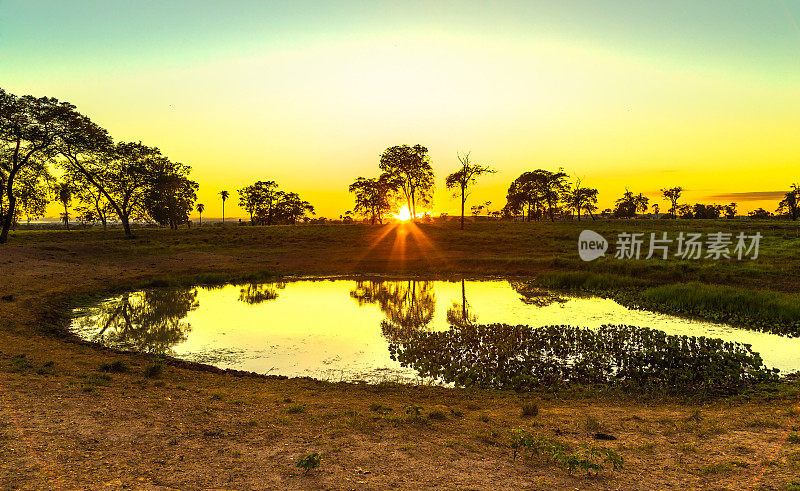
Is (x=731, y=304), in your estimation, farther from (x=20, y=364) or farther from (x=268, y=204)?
(x=268, y=204)

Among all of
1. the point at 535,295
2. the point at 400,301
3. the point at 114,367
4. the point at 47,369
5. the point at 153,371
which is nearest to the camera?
the point at 47,369

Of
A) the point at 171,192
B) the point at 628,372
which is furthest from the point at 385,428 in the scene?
the point at 171,192

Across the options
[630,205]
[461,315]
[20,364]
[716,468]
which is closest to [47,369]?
[20,364]

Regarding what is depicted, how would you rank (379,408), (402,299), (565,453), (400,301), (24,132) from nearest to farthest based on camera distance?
(565,453) → (379,408) → (400,301) → (402,299) → (24,132)

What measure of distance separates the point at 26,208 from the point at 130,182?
14044 millimetres

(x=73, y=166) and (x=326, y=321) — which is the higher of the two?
(x=73, y=166)

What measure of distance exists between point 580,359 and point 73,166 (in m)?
65.1

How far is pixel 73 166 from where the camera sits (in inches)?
2170

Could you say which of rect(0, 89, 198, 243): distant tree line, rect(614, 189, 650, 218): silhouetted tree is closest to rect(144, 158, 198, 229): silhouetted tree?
rect(0, 89, 198, 243): distant tree line

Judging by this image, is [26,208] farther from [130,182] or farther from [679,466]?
[679,466]

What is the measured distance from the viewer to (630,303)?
2405 cm

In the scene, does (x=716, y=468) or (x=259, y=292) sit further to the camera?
(x=259, y=292)

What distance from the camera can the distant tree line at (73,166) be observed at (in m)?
43.2

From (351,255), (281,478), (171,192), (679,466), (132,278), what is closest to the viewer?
(281,478)
